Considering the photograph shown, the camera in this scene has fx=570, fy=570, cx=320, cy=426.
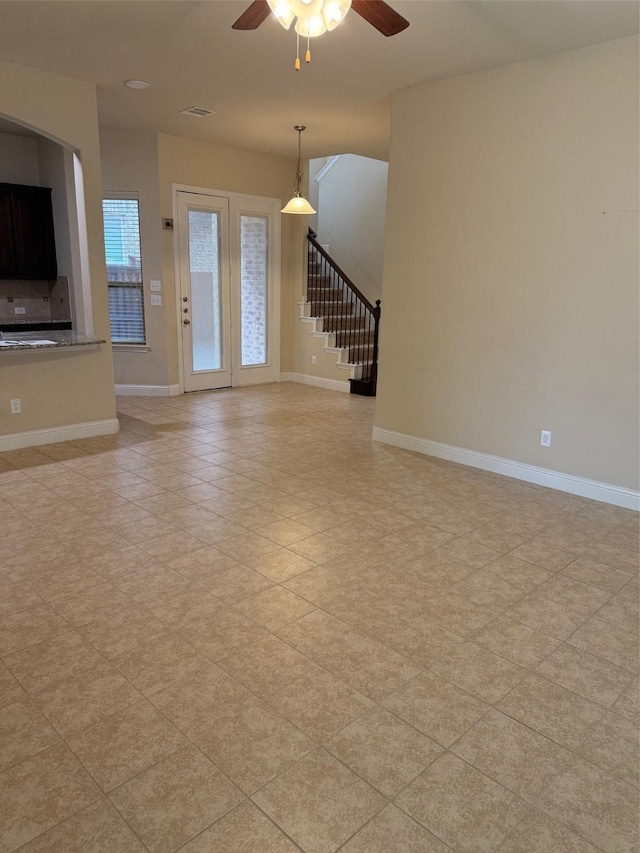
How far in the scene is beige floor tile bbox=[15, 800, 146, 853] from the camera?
146 cm

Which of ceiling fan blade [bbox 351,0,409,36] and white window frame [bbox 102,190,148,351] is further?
white window frame [bbox 102,190,148,351]

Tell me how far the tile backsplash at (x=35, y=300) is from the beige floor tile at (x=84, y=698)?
527 centimetres

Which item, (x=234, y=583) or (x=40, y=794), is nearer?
(x=40, y=794)

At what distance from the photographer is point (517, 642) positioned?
236cm

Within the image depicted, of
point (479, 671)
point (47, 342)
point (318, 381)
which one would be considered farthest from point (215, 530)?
point (318, 381)

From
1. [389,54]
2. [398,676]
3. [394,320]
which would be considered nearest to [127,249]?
[394,320]

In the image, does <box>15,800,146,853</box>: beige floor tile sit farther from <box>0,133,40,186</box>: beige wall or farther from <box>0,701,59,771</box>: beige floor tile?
<box>0,133,40,186</box>: beige wall

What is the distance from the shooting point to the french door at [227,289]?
6.93 meters

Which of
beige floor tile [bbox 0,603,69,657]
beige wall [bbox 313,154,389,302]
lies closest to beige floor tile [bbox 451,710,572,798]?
beige floor tile [bbox 0,603,69,657]

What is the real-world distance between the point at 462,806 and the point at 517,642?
0.87 m

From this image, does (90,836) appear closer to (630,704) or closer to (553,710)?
(553,710)

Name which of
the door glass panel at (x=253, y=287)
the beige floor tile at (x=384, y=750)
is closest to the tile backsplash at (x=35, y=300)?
the door glass panel at (x=253, y=287)

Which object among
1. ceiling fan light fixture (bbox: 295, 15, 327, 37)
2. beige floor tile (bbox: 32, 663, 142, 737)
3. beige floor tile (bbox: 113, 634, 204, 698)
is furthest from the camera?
ceiling fan light fixture (bbox: 295, 15, 327, 37)

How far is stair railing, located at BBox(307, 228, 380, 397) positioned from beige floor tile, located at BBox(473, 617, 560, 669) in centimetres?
516
